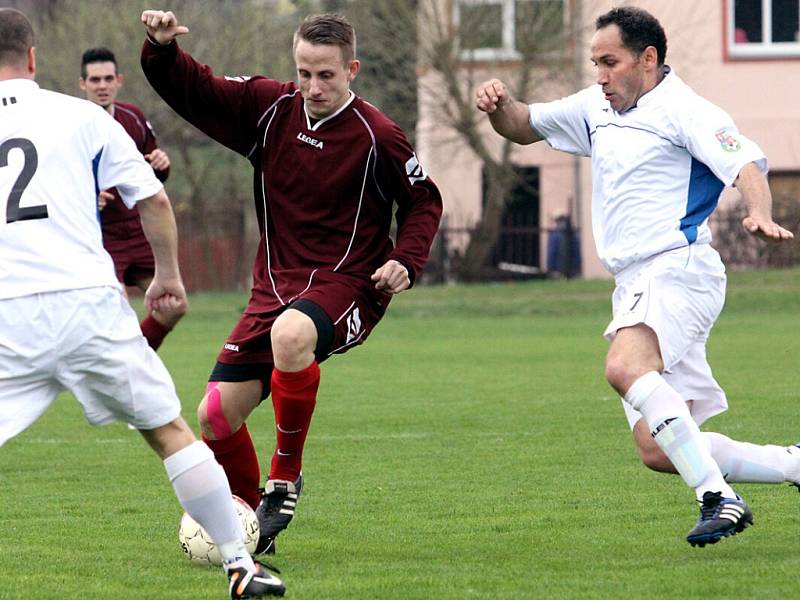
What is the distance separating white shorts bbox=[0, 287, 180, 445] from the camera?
4.77m

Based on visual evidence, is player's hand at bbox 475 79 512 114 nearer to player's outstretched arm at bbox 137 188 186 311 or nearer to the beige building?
player's outstretched arm at bbox 137 188 186 311

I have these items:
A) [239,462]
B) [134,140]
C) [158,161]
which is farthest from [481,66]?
[239,462]

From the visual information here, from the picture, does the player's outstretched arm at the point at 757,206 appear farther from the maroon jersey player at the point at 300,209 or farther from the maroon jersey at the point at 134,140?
the maroon jersey at the point at 134,140

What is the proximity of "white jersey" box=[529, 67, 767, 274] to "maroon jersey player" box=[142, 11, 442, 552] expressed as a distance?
81 centimetres

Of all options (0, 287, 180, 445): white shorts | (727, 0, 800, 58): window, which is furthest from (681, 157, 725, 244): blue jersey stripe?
(727, 0, 800, 58): window

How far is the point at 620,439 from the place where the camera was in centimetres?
945

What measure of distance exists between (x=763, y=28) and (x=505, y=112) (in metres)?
25.4

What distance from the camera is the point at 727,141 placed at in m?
5.83

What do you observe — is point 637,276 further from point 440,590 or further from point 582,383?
point 582,383

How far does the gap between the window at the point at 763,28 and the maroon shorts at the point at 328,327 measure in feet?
84.0

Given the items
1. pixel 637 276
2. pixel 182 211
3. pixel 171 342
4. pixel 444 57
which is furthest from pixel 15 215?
pixel 182 211

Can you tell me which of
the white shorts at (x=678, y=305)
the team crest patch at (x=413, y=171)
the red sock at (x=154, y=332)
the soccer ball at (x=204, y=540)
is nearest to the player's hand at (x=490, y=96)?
the team crest patch at (x=413, y=171)

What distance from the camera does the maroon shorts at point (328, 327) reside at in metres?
6.14

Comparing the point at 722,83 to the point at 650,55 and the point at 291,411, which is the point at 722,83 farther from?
the point at 291,411
